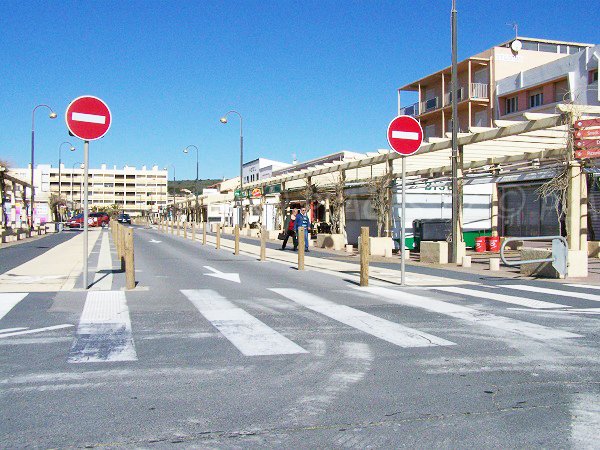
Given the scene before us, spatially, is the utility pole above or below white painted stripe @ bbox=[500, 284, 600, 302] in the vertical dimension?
above

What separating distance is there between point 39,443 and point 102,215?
68824 millimetres

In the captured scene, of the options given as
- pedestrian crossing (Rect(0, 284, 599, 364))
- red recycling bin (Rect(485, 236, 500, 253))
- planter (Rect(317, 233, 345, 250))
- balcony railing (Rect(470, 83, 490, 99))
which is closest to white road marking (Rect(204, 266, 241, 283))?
pedestrian crossing (Rect(0, 284, 599, 364))

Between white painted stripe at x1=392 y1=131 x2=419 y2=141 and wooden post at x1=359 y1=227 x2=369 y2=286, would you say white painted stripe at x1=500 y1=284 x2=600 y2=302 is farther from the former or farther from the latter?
white painted stripe at x1=392 y1=131 x2=419 y2=141

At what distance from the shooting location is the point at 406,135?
11.1 metres

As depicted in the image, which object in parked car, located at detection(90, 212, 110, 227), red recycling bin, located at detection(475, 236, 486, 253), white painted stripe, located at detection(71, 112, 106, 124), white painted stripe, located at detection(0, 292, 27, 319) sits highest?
white painted stripe, located at detection(71, 112, 106, 124)

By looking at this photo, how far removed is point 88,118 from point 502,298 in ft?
22.6

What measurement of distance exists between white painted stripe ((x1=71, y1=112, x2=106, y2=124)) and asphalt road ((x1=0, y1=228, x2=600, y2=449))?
8.93 ft

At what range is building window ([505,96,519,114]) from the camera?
43.1 metres

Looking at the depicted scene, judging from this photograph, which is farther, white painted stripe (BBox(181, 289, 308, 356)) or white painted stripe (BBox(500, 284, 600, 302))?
white painted stripe (BBox(500, 284, 600, 302))

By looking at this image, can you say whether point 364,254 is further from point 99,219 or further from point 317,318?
point 99,219

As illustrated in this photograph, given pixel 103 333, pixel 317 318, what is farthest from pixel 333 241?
pixel 103 333

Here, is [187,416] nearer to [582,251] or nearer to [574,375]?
[574,375]

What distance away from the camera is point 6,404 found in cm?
418

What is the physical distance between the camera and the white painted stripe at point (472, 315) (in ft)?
21.7
